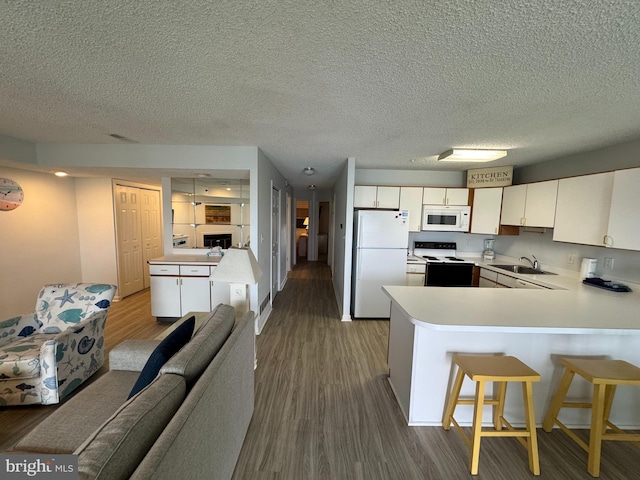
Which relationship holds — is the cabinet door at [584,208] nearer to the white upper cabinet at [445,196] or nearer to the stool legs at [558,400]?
the white upper cabinet at [445,196]

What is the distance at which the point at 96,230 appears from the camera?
4.16m

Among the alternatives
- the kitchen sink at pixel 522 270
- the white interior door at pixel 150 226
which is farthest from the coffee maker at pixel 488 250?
the white interior door at pixel 150 226

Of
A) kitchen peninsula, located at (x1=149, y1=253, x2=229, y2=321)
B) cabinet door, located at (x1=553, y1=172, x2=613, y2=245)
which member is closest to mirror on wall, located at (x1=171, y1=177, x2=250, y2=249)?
A: kitchen peninsula, located at (x1=149, y1=253, x2=229, y2=321)

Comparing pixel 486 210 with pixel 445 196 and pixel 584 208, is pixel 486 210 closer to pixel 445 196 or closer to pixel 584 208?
pixel 445 196

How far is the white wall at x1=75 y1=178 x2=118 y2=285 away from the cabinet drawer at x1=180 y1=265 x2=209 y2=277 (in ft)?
5.65

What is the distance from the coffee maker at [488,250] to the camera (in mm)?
4166

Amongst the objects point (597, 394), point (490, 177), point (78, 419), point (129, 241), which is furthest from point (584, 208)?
point (129, 241)

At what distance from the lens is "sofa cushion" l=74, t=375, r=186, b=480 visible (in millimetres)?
671

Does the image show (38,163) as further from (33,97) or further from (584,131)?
(584,131)

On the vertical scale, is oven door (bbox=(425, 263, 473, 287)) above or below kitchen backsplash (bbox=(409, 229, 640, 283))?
below

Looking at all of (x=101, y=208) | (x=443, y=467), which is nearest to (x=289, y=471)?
(x=443, y=467)

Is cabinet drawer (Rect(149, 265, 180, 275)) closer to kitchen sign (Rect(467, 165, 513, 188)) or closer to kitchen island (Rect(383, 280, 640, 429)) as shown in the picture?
kitchen island (Rect(383, 280, 640, 429))

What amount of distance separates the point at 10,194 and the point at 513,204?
6.51 m

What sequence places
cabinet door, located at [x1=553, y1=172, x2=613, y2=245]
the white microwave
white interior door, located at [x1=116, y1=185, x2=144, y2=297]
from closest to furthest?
1. cabinet door, located at [x1=553, y1=172, x2=613, y2=245]
2. the white microwave
3. white interior door, located at [x1=116, y1=185, x2=144, y2=297]
